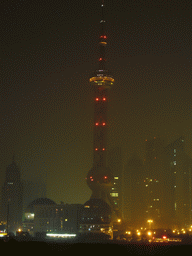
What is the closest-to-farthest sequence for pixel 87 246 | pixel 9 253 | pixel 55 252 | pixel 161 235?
pixel 9 253 < pixel 55 252 < pixel 87 246 < pixel 161 235

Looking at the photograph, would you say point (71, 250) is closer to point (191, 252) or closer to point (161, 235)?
point (191, 252)

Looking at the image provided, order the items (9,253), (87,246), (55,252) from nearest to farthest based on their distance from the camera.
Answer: (9,253) → (55,252) → (87,246)

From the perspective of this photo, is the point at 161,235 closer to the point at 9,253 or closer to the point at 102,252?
the point at 102,252

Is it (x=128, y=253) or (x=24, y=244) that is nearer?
(x=128, y=253)

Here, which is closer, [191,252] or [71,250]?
[191,252]

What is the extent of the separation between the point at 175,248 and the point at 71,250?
12.1m

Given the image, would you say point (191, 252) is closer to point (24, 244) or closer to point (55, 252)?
point (55, 252)

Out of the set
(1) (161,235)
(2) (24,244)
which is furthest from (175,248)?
(1) (161,235)

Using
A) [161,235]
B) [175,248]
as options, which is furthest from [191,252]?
[161,235]

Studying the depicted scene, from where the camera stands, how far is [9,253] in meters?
53.4

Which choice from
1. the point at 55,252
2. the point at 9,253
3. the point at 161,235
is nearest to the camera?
the point at 9,253

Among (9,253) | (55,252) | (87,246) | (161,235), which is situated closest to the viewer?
(9,253)

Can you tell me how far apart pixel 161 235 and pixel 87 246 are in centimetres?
3679

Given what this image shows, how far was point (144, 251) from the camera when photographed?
59875 millimetres
